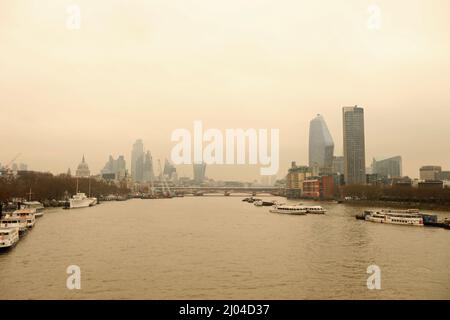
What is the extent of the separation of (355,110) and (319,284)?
98485mm

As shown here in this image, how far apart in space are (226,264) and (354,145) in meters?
93.4

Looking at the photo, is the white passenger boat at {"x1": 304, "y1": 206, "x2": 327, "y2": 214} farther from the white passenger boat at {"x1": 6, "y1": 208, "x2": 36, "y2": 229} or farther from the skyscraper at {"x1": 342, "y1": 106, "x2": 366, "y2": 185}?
the skyscraper at {"x1": 342, "y1": 106, "x2": 366, "y2": 185}

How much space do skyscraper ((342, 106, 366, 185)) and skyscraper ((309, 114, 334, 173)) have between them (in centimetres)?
1197

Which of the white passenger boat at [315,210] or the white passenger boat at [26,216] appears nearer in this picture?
the white passenger boat at [26,216]

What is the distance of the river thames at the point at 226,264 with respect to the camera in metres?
8.66

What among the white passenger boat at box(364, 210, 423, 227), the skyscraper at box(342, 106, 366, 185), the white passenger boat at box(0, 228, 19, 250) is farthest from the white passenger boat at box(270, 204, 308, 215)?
the skyscraper at box(342, 106, 366, 185)

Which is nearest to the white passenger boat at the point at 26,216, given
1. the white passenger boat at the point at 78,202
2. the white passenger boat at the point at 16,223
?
the white passenger boat at the point at 16,223

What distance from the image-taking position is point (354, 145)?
98812 millimetres

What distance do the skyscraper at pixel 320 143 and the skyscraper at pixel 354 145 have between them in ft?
39.3
